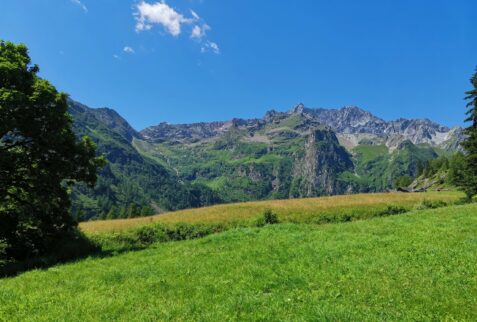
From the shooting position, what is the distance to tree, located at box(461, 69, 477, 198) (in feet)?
169

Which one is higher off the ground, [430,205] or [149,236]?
[430,205]

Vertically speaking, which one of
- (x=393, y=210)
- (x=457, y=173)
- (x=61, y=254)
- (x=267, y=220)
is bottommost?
(x=61, y=254)

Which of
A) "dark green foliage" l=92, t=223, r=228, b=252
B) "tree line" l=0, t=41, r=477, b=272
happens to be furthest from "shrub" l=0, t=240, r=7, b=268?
"dark green foliage" l=92, t=223, r=228, b=252

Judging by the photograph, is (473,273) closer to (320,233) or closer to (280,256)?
(280,256)

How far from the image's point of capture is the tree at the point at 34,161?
25531 millimetres

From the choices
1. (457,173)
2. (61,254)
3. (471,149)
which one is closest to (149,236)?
(61,254)

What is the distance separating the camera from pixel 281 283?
1418 centimetres

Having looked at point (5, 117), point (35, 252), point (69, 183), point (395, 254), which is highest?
point (5, 117)

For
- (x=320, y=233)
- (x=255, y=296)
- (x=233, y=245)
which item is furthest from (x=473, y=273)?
(x=233, y=245)

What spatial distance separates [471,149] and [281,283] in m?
50.7

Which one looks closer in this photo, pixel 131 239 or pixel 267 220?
pixel 131 239

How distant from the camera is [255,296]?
12727mm

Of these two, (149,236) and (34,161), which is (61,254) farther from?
(149,236)

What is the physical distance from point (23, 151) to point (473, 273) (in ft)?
91.3
